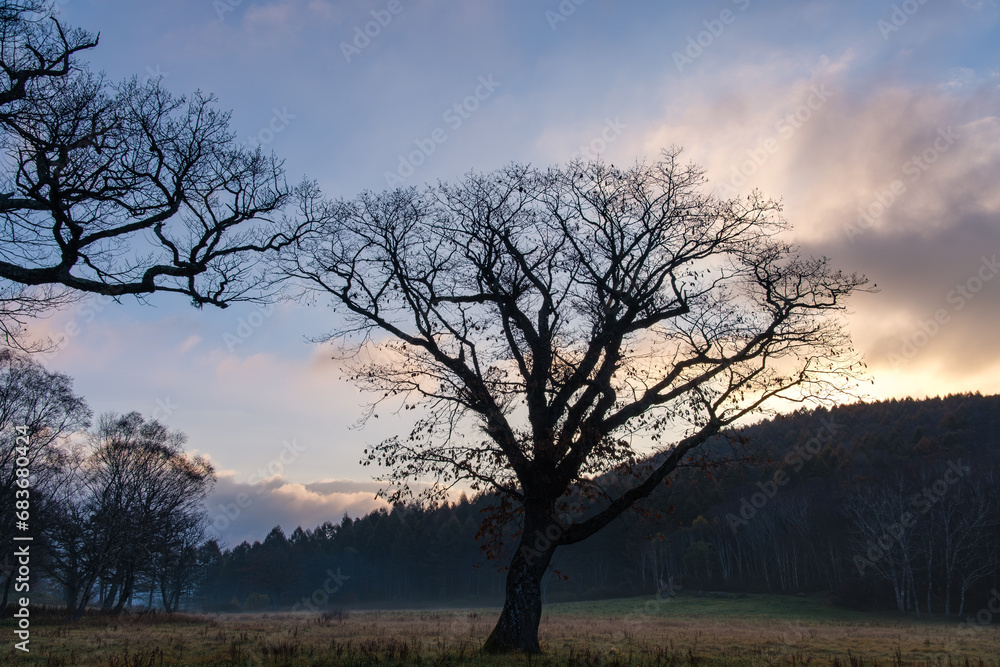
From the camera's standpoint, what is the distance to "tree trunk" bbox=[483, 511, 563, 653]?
44.1 ft

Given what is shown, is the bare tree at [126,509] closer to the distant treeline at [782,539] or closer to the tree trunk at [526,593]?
the distant treeline at [782,539]

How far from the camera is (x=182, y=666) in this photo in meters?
9.96

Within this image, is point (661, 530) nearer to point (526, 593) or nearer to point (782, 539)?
point (782, 539)

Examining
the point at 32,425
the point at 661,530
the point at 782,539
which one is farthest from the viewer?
the point at 782,539

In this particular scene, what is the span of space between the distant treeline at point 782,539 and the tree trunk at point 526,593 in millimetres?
881

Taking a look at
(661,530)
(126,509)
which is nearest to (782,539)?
(661,530)

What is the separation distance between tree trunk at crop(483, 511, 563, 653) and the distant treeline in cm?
88

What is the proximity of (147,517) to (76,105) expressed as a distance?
38.2 meters

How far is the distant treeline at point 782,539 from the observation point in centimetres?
5634

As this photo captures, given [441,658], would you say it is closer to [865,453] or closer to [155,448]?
[155,448]

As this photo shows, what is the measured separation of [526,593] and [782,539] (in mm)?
77078

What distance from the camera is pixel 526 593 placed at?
13.9 metres

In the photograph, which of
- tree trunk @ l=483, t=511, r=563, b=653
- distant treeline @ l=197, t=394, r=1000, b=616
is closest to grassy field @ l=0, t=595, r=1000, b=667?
tree trunk @ l=483, t=511, r=563, b=653

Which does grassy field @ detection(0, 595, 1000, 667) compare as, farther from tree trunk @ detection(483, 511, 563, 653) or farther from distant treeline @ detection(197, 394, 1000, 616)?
distant treeline @ detection(197, 394, 1000, 616)
